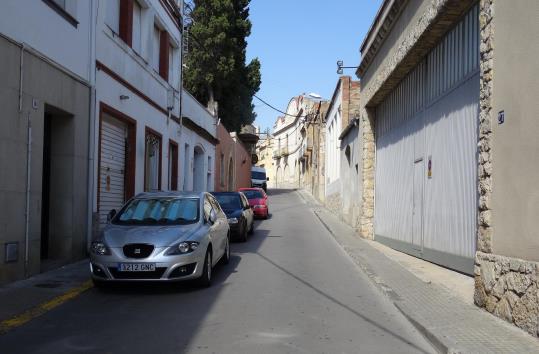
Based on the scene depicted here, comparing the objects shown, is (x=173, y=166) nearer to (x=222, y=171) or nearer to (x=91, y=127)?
(x=91, y=127)

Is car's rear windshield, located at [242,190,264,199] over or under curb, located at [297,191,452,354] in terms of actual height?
over

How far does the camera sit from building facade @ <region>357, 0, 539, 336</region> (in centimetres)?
635

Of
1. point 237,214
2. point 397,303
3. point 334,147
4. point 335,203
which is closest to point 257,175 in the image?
point 334,147

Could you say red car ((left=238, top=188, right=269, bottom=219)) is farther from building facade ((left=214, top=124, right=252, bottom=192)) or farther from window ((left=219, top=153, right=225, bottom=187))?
window ((left=219, top=153, right=225, bottom=187))

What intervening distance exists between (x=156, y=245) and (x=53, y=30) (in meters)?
4.73

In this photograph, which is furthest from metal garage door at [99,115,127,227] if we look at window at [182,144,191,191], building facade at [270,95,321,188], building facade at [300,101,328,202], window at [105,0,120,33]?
building facade at [270,95,321,188]

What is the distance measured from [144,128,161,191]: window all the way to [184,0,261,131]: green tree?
18.1 metres

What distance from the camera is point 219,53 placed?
36.3m

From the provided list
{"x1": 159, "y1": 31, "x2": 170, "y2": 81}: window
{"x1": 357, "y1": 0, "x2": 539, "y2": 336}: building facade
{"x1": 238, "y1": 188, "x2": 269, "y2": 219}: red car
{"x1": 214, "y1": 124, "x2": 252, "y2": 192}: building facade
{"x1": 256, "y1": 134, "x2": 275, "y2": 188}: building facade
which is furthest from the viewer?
{"x1": 256, "y1": 134, "x2": 275, "y2": 188}: building facade

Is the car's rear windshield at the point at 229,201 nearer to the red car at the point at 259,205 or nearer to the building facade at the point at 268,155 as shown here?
the red car at the point at 259,205

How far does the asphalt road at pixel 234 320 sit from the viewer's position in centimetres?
560

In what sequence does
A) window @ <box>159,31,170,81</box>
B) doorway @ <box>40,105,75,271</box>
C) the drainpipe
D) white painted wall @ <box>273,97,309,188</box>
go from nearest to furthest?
the drainpipe, doorway @ <box>40,105,75,271</box>, window @ <box>159,31,170,81</box>, white painted wall @ <box>273,97,309,188</box>

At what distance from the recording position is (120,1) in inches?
579

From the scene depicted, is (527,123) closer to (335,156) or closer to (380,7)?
(380,7)
